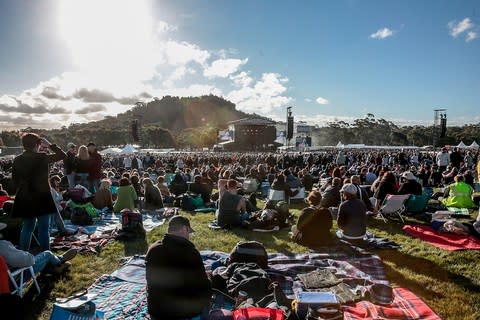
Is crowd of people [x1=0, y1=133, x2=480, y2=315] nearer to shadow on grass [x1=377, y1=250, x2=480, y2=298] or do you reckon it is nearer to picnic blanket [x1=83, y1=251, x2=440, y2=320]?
shadow on grass [x1=377, y1=250, x2=480, y2=298]

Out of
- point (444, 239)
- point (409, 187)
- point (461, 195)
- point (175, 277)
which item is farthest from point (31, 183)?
point (461, 195)

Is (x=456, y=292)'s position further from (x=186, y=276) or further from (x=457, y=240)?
(x=186, y=276)

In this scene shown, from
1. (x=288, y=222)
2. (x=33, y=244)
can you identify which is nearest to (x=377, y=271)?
(x=288, y=222)

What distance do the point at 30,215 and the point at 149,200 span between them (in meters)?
4.81

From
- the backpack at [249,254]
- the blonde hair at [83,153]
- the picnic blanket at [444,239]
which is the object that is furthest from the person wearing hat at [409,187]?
the blonde hair at [83,153]

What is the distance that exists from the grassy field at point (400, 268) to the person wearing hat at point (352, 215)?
0.48 meters

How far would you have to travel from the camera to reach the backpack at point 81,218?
8.04 metres

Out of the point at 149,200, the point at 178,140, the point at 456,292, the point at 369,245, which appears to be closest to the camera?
the point at 456,292

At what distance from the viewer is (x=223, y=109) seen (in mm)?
154000

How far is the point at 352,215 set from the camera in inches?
239

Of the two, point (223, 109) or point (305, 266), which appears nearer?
point (305, 266)

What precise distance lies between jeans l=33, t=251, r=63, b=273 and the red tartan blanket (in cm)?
374

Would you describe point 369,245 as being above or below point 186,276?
below

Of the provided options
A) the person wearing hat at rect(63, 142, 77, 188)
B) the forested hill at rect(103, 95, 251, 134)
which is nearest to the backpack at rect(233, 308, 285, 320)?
the person wearing hat at rect(63, 142, 77, 188)
